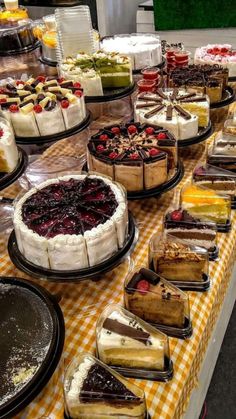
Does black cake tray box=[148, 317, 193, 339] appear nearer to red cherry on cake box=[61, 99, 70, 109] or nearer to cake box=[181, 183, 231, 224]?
cake box=[181, 183, 231, 224]

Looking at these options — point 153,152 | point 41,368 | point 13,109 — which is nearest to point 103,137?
point 153,152

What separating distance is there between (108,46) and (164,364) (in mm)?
2708

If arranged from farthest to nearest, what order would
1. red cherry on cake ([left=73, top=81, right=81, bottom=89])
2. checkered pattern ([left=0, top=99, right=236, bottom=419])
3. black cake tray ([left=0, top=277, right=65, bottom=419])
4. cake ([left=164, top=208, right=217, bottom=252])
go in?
red cherry on cake ([left=73, top=81, right=81, bottom=89]) < cake ([left=164, top=208, right=217, bottom=252]) < checkered pattern ([left=0, top=99, right=236, bottom=419]) < black cake tray ([left=0, top=277, right=65, bottom=419])

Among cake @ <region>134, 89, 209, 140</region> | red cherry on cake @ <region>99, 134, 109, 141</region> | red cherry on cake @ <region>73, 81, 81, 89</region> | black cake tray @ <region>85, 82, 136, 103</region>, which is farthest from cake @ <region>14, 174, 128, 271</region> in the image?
black cake tray @ <region>85, 82, 136, 103</region>

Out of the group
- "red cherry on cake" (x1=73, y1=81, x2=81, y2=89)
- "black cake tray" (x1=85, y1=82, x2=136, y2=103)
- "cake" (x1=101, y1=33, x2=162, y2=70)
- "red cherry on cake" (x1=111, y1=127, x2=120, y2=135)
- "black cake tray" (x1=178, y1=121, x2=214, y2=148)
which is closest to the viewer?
"red cherry on cake" (x1=111, y1=127, x2=120, y2=135)

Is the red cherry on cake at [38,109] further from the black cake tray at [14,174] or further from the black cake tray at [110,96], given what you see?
the black cake tray at [110,96]

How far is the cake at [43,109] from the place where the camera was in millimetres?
2363

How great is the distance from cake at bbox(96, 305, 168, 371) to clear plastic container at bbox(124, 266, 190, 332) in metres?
0.09

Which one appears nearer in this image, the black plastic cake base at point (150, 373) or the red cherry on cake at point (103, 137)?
the black plastic cake base at point (150, 373)

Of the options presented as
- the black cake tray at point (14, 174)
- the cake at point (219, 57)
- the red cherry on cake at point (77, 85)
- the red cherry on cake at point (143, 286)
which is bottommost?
the red cherry on cake at point (143, 286)

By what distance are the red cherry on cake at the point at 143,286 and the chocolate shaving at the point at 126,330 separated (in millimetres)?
142

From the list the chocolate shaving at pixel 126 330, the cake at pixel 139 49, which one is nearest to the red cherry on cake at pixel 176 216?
the chocolate shaving at pixel 126 330

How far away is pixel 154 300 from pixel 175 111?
134cm

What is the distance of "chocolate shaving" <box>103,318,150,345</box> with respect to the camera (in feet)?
4.54
